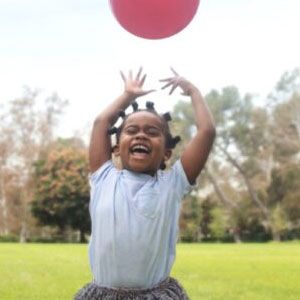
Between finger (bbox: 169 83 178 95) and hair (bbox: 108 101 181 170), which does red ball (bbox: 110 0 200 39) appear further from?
hair (bbox: 108 101 181 170)

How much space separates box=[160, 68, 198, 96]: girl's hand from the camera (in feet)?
9.47

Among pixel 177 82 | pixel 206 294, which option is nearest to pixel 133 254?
pixel 177 82

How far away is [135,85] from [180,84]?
8.5 inches

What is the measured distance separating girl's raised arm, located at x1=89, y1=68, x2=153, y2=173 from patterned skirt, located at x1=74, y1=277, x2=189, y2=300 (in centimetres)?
54

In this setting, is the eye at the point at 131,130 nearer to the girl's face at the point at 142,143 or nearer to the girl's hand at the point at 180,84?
the girl's face at the point at 142,143

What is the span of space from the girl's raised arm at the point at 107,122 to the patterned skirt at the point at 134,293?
0.54 metres

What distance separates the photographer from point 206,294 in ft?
25.5

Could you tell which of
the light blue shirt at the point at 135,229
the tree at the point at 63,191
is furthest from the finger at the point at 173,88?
the tree at the point at 63,191

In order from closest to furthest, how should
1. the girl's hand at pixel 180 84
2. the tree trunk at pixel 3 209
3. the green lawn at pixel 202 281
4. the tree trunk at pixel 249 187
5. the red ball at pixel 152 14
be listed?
the girl's hand at pixel 180 84 → the red ball at pixel 152 14 → the green lawn at pixel 202 281 → the tree trunk at pixel 249 187 → the tree trunk at pixel 3 209

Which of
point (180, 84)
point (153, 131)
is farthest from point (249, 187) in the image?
point (153, 131)

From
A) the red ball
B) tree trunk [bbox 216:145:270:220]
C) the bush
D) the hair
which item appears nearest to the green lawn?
the red ball

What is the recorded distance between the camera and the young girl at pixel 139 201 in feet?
8.31

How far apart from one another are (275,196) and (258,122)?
476 cm

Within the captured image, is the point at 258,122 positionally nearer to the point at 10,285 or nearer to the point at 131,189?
the point at 10,285
